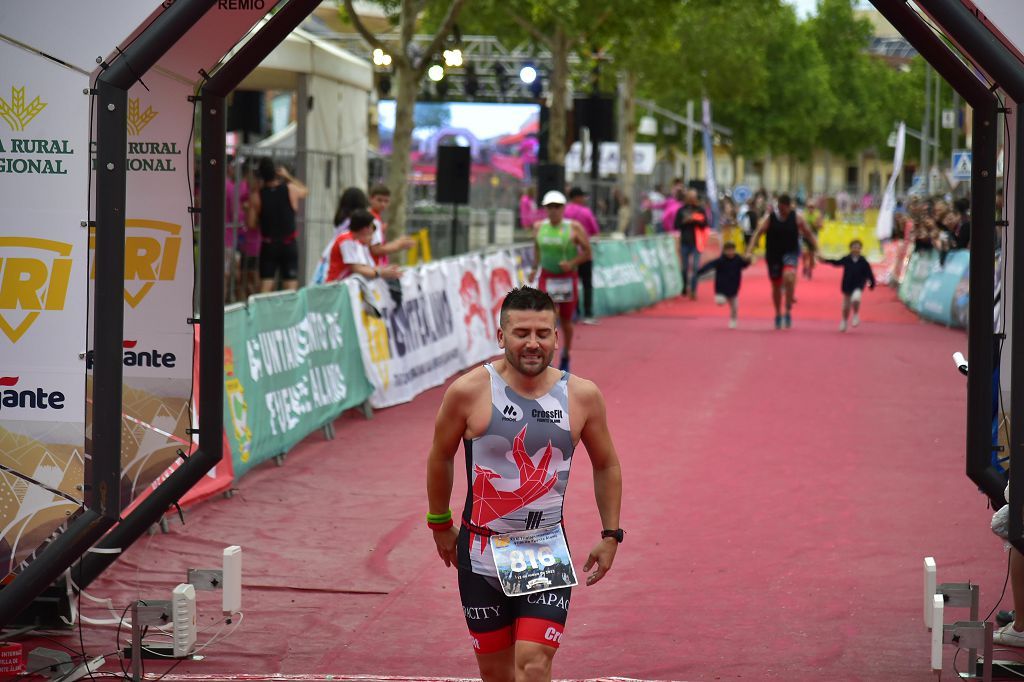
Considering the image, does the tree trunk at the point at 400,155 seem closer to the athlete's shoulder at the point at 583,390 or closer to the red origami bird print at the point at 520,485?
the athlete's shoulder at the point at 583,390

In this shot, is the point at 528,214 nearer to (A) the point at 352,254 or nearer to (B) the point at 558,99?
(B) the point at 558,99

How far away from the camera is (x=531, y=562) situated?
508cm

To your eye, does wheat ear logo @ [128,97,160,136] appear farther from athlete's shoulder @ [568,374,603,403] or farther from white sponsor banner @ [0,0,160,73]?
athlete's shoulder @ [568,374,603,403]

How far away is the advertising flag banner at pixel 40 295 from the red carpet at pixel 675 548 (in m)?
1.00

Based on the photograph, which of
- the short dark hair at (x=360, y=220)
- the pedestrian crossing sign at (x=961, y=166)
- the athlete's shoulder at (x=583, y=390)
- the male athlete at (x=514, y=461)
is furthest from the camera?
the pedestrian crossing sign at (x=961, y=166)

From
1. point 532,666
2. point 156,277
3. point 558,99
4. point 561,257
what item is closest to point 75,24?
point 156,277

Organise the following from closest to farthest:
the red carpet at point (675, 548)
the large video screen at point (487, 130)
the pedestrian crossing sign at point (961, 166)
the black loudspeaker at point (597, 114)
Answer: the red carpet at point (675, 548)
the pedestrian crossing sign at point (961, 166)
the black loudspeaker at point (597, 114)
the large video screen at point (487, 130)

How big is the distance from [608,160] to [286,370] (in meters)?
37.4

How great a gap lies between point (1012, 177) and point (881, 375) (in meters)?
12.3

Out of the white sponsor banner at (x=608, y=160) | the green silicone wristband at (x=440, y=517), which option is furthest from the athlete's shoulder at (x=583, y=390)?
the white sponsor banner at (x=608, y=160)

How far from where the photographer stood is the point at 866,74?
3654 inches

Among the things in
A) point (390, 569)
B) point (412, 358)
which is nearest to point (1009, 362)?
point (390, 569)

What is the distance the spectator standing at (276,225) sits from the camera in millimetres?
17438

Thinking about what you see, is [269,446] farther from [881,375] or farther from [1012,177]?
[881,375]
